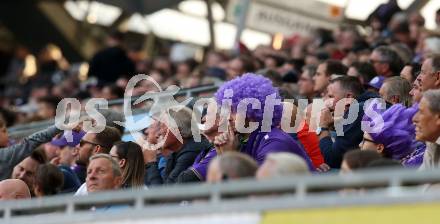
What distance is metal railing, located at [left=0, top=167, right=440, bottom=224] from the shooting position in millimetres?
6773

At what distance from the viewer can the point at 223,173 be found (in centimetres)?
762

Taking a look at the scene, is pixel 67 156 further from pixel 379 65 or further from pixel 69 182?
pixel 379 65

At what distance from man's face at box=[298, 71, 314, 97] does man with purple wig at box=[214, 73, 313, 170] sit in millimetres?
3256

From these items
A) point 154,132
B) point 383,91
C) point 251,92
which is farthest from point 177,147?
point 383,91

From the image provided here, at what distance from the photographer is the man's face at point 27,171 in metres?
11.6

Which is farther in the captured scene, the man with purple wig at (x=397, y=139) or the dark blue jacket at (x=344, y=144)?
the dark blue jacket at (x=344, y=144)

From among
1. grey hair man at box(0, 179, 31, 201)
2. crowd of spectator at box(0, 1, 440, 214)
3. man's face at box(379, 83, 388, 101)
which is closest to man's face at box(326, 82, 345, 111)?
crowd of spectator at box(0, 1, 440, 214)

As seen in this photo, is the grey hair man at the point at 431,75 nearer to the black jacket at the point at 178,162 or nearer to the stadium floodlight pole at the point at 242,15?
the black jacket at the point at 178,162

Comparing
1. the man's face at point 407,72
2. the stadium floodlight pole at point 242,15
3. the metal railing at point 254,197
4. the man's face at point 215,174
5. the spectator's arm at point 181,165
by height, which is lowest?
the metal railing at point 254,197

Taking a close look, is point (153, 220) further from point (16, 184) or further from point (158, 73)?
point (158, 73)

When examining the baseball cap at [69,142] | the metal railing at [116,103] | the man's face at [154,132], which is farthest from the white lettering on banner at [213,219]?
the metal railing at [116,103]

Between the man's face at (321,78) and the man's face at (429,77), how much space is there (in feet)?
7.42

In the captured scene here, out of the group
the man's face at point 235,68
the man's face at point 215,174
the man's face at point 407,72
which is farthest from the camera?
the man's face at point 235,68

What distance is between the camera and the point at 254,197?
7.33 metres
